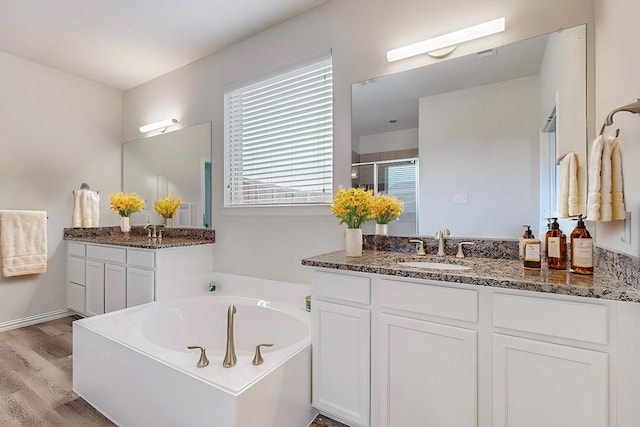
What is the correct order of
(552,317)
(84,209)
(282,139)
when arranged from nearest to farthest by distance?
1. (552,317)
2. (282,139)
3. (84,209)

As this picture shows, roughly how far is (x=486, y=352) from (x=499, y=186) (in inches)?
36.2

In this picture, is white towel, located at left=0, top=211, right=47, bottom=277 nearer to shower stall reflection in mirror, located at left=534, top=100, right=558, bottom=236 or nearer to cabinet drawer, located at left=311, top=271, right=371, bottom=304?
cabinet drawer, located at left=311, top=271, right=371, bottom=304

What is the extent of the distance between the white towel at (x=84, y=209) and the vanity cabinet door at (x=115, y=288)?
2.63ft

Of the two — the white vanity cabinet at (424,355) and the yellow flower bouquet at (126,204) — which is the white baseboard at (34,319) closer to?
the yellow flower bouquet at (126,204)

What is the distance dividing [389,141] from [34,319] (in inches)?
154

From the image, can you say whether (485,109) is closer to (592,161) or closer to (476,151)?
(476,151)

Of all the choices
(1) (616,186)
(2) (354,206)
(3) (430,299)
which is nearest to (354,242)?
(2) (354,206)

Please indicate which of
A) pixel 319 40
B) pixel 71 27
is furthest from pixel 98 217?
pixel 319 40

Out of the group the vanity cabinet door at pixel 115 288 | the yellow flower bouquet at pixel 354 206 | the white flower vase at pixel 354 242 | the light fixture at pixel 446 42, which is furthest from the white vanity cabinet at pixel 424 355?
the vanity cabinet door at pixel 115 288

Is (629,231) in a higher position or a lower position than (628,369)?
higher

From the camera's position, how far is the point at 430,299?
4.43ft

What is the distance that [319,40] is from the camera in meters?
2.37

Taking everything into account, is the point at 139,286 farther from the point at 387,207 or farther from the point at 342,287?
the point at 387,207

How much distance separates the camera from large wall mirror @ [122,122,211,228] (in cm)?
311
